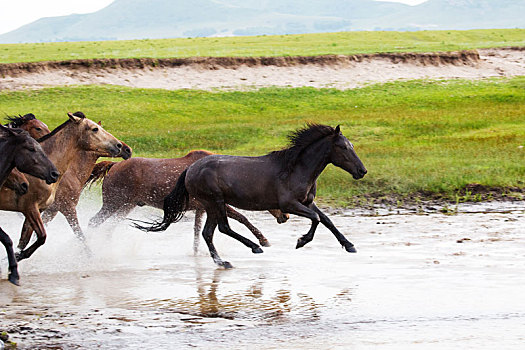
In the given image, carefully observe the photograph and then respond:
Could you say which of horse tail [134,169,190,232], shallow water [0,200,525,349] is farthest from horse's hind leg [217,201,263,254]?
horse tail [134,169,190,232]

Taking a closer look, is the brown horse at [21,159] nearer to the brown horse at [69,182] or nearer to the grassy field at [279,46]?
the brown horse at [69,182]

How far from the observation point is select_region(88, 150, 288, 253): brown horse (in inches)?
476

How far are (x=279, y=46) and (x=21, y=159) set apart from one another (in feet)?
137

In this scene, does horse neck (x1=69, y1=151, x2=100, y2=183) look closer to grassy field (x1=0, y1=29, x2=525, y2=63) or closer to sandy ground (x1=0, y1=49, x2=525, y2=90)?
sandy ground (x1=0, y1=49, x2=525, y2=90)

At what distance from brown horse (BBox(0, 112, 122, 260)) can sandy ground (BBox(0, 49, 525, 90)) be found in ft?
83.8

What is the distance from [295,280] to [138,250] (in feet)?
10.6

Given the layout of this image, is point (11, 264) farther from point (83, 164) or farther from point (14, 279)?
point (83, 164)

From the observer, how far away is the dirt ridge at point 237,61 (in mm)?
37763

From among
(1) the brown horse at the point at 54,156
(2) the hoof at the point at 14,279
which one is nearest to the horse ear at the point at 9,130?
(1) the brown horse at the point at 54,156

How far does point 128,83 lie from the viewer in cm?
3744

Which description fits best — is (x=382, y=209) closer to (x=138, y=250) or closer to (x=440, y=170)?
(x=440, y=170)

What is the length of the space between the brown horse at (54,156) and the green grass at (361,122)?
5.90 metres

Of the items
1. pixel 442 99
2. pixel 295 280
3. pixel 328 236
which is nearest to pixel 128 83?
pixel 442 99

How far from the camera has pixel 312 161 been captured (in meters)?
10.2
